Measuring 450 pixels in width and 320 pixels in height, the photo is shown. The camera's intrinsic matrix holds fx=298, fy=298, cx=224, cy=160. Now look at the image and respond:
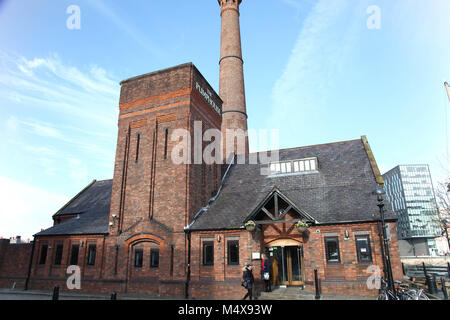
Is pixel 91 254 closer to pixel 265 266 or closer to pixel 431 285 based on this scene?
pixel 265 266

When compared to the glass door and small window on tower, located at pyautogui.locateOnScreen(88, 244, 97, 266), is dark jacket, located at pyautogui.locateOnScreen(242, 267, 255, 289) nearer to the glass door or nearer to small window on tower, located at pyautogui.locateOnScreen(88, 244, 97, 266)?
the glass door

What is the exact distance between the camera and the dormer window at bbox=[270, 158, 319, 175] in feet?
66.7

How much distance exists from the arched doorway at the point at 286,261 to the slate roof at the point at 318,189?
2.21 meters

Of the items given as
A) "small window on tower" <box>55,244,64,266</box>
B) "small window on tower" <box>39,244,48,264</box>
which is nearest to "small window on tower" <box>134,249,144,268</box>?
"small window on tower" <box>55,244,64,266</box>

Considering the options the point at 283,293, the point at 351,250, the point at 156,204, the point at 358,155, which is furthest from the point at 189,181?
the point at 358,155

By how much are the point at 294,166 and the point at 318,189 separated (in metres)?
2.85

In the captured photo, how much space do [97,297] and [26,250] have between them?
384 inches

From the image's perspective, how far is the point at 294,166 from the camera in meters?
20.7

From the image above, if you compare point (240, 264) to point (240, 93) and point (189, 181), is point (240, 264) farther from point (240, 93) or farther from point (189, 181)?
point (240, 93)

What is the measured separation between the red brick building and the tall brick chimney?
5.41m

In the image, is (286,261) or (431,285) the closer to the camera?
(431,285)

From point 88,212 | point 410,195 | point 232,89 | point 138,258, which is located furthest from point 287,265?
point 410,195

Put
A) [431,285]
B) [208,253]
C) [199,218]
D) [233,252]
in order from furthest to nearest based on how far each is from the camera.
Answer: [199,218]
[208,253]
[233,252]
[431,285]

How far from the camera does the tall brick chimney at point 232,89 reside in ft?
96.2
